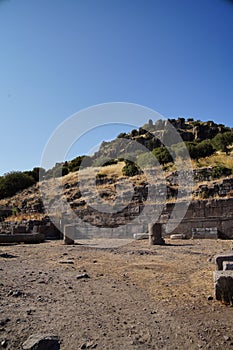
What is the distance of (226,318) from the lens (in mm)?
3998

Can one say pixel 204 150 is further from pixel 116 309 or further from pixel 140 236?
pixel 116 309

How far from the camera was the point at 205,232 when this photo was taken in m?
15.5

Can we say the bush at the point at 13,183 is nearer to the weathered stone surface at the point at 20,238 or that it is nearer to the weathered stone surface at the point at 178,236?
the weathered stone surface at the point at 20,238

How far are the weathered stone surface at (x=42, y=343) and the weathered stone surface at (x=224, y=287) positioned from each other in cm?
262

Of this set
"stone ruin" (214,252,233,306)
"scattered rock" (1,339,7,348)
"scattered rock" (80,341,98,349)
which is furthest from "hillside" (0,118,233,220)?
"scattered rock" (1,339,7,348)

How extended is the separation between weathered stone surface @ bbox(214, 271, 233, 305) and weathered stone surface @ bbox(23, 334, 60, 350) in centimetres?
262

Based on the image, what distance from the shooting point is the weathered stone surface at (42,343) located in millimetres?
3027

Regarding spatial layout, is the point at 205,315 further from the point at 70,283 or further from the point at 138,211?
the point at 138,211

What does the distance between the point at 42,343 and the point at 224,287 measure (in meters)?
2.82

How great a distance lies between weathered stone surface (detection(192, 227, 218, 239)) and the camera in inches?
602

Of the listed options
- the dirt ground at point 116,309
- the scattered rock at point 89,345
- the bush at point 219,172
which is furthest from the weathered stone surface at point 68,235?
the bush at point 219,172

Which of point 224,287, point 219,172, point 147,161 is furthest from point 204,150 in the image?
point 224,287

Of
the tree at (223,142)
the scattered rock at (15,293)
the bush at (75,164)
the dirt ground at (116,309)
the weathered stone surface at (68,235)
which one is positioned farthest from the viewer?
the bush at (75,164)

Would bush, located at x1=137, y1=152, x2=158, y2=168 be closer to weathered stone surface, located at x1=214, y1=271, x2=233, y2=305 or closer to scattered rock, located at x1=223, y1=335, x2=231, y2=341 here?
weathered stone surface, located at x1=214, y1=271, x2=233, y2=305
